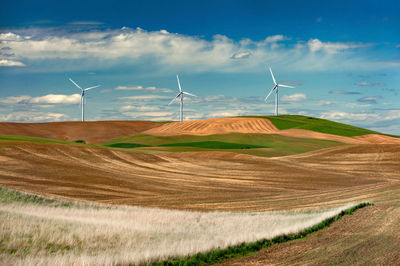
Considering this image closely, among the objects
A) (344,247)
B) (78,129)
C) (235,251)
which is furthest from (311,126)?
(235,251)

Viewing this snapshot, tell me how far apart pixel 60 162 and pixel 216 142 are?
135 ft

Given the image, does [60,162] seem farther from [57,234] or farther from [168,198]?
[57,234]

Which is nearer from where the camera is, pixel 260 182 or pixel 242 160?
pixel 260 182

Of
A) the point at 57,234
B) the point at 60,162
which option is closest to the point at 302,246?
the point at 57,234

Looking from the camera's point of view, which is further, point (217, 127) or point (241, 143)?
point (217, 127)

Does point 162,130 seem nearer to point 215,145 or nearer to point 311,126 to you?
point 215,145

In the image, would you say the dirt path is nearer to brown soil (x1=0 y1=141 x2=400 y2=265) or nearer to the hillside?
brown soil (x1=0 y1=141 x2=400 y2=265)

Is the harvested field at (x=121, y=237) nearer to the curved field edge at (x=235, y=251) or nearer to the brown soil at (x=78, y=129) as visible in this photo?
the curved field edge at (x=235, y=251)

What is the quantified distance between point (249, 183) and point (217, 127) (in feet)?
197

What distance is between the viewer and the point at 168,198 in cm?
2938

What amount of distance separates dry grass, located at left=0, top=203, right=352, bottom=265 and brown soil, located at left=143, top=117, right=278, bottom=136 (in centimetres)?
7458

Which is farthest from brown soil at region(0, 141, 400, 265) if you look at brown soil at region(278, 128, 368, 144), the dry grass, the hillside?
brown soil at region(278, 128, 368, 144)

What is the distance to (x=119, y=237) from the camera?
13.1 metres

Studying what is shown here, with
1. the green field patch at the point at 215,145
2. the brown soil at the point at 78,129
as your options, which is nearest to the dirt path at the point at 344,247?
the green field patch at the point at 215,145
